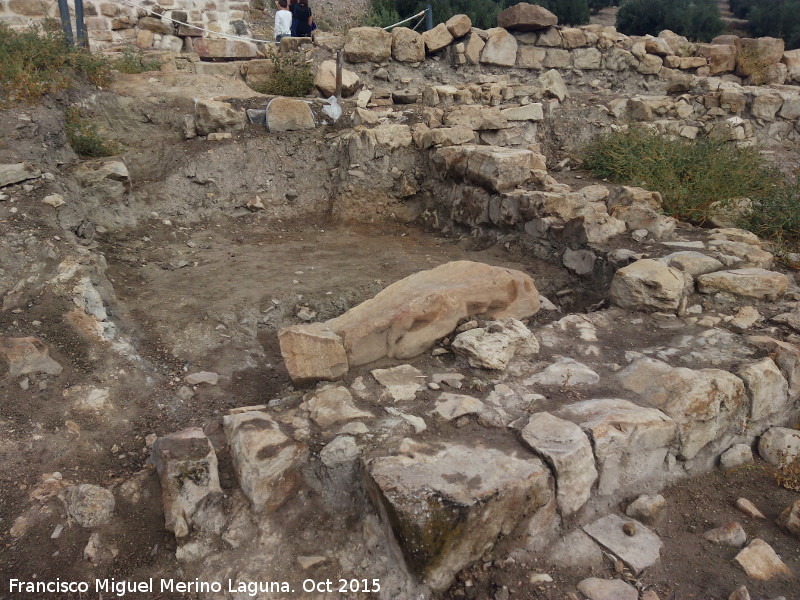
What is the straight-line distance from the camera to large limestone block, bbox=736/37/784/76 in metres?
8.99

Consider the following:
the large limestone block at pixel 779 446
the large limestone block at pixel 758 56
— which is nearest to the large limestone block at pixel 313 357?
the large limestone block at pixel 779 446

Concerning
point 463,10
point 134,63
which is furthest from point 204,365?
point 463,10

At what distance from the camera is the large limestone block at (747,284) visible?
3.77 m

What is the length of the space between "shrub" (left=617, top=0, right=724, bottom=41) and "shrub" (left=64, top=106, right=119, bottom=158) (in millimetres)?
17257

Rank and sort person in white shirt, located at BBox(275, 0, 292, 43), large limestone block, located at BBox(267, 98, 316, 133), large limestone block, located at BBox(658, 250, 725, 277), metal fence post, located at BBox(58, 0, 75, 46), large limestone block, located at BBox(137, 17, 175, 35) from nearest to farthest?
large limestone block, located at BBox(658, 250, 725, 277), large limestone block, located at BBox(267, 98, 316, 133), metal fence post, located at BBox(58, 0, 75, 46), person in white shirt, located at BBox(275, 0, 292, 43), large limestone block, located at BBox(137, 17, 175, 35)

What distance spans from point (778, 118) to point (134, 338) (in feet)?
28.0

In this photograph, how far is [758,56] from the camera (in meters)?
9.00

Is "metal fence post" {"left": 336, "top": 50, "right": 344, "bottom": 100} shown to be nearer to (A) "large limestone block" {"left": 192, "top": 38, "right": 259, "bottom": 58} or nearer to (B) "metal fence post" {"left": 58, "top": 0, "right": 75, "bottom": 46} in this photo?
(A) "large limestone block" {"left": 192, "top": 38, "right": 259, "bottom": 58}

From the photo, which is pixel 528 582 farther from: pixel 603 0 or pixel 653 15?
pixel 603 0

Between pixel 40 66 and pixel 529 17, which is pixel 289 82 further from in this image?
pixel 529 17

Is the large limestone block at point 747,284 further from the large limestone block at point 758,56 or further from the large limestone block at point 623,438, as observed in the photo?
the large limestone block at point 758,56

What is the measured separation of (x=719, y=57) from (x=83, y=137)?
8524 millimetres

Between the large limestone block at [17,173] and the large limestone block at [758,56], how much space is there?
9.27 m

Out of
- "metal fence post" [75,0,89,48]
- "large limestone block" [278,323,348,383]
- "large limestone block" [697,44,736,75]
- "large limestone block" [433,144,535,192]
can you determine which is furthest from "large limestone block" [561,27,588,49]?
"large limestone block" [278,323,348,383]
